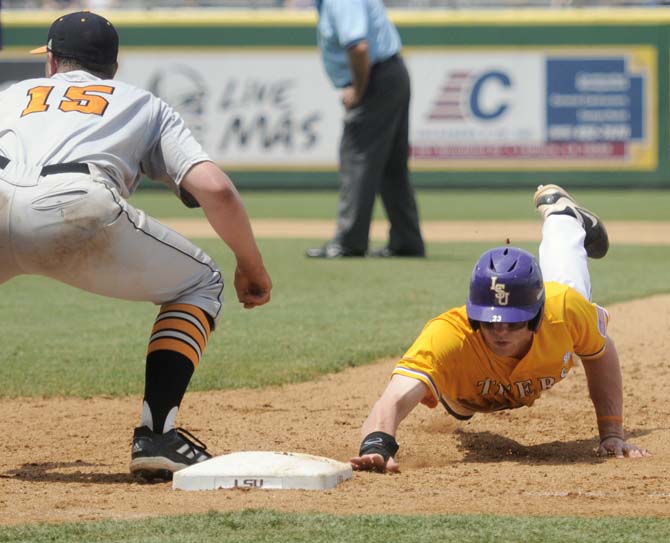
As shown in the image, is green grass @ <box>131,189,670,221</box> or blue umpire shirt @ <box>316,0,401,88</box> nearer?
blue umpire shirt @ <box>316,0,401,88</box>

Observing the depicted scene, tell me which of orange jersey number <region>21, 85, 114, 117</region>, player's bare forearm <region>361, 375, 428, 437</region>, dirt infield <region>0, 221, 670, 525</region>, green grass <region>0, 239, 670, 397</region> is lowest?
green grass <region>0, 239, 670, 397</region>

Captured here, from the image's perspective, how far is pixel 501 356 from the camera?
180 inches

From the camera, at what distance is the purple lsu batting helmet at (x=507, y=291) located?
14.1 feet

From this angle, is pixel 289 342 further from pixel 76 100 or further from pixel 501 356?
pixel 76 100

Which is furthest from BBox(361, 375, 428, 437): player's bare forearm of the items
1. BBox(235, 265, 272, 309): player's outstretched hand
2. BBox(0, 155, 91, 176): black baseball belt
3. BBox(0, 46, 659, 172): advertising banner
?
BBox(0, 46, 659, 172): advertising banner

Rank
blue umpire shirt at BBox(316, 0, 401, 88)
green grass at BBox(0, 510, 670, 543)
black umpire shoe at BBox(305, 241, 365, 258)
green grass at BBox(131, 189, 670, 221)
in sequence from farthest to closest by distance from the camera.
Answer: green grass at BBox(131, 189, 670, 221)
black umpire shoe at BBox(305, 241, 365, 258)
blue umpire shirt at BBox(316, 0, 401, 88)
green grass at BBox(0, 510, 670, 543)

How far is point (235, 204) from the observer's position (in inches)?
158

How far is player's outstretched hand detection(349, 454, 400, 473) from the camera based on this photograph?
427 centimetres

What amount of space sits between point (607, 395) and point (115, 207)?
2.10 meters

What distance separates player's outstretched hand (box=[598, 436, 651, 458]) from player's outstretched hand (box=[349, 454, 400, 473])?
0.91m

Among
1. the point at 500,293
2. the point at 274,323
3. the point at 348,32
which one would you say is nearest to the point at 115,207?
the point at 500,293

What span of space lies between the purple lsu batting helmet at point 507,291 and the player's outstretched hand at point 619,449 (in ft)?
2.17

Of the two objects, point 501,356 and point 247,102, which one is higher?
point 501,356

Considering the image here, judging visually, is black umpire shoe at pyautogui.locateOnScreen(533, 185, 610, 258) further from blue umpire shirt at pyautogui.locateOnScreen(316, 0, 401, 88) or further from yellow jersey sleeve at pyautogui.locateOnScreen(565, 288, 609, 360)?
blue umpire shirt at pyautogui.locateOnScreen(316, 0, 401, 88)
